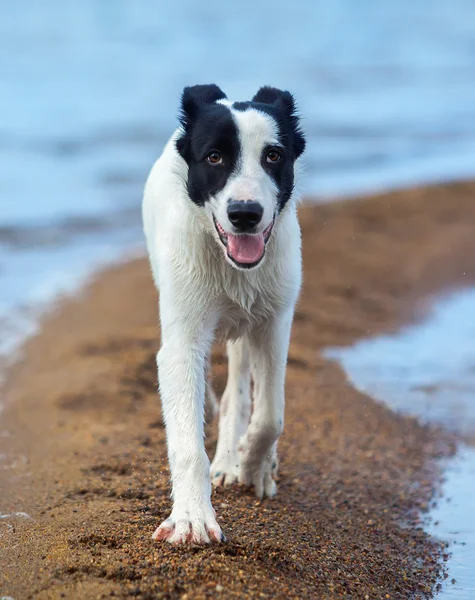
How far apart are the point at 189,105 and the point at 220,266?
0.76 meters

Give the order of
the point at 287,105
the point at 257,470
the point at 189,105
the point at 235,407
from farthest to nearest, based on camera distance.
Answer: the point at 235,407, the point at 257,470, the point at 287,105, the point at 189,105

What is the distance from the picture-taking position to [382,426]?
21.2 ft

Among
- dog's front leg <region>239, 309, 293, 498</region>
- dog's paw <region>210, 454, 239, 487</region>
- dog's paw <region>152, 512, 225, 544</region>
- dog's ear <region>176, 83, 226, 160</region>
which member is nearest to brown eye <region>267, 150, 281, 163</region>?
dog's ear <region>176, 83, 226, 160</region>

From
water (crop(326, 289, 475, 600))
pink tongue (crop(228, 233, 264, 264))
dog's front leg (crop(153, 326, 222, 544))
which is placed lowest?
water (crop(326, 289, 475, 600))

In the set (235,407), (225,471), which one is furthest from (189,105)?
(225,471)

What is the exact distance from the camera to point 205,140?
418cm

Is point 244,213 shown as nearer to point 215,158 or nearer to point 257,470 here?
point 215,158

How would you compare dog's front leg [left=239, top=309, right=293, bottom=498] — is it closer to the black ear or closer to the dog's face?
the dog's face

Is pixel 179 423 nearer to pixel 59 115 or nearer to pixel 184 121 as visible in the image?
pixel 184 121

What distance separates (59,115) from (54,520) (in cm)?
2091

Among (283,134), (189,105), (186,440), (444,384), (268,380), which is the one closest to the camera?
(186,440)

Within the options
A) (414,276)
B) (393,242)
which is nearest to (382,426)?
(414,276)

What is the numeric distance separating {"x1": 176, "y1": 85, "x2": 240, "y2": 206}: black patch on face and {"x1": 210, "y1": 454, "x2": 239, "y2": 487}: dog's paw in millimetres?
1631

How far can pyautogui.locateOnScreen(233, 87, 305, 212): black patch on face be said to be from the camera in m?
4.21
